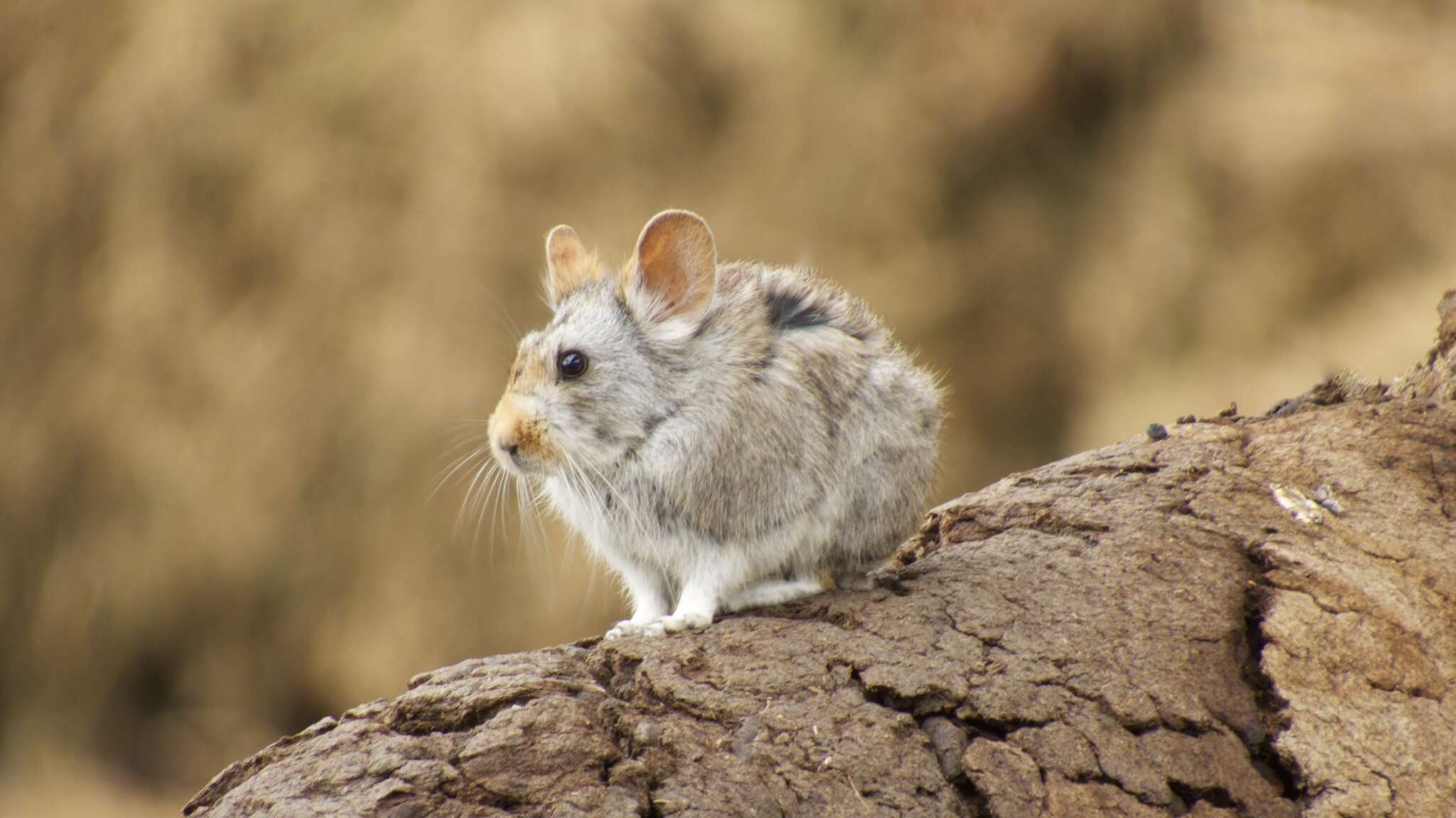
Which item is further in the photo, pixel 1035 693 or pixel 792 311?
pixel 792 311

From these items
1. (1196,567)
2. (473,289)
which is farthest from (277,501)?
(1196,567)

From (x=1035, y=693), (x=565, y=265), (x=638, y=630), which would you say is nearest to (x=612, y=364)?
(x=565, y=265)

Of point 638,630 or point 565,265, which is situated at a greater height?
point 565,265

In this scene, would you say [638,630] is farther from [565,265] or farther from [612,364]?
[565,265]

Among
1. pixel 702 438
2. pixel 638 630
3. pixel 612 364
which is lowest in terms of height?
pixel 638 630

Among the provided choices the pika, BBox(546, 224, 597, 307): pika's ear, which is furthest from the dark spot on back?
BBox(546, 224, 597, 307): pika's ear

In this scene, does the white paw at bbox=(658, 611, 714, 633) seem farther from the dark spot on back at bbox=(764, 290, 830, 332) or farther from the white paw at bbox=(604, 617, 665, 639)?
the dark spot on back at bbox=(764, 290, 830, 332)

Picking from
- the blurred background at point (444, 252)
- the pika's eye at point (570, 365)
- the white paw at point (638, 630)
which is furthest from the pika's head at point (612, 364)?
the blurred background at point (444, 252)

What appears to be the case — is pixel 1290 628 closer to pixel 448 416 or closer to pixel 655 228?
pixel 655 228
